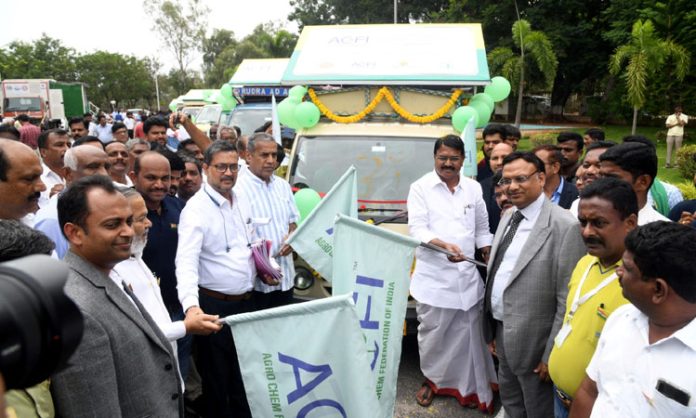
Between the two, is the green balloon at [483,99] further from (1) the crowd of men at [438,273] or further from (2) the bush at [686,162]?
(2) the bush at [686,162]

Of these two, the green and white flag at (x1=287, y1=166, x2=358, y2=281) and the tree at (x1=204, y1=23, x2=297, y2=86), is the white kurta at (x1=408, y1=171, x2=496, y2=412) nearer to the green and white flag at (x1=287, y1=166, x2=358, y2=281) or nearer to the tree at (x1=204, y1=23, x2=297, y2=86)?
the green and white flag at (x1=287, y1=166, x2=358, y2=281)

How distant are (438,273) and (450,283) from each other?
111mm

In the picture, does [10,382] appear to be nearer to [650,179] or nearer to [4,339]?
[4,339]

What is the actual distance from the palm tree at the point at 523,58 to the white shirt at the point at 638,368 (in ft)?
63.1

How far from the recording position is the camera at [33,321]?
87 cm

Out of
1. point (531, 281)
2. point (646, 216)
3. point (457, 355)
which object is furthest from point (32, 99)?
point (646, 216)

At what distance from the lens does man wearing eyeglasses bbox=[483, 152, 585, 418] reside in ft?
9.09

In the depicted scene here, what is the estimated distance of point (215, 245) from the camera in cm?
326

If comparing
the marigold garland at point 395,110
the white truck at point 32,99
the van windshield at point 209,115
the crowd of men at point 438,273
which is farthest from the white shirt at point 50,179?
the white truck at point 32,99

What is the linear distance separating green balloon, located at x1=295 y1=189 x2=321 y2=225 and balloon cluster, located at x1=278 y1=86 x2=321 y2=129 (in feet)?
2.95

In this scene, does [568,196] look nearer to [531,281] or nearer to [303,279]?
[531,281]

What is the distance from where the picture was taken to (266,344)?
7.63 ft

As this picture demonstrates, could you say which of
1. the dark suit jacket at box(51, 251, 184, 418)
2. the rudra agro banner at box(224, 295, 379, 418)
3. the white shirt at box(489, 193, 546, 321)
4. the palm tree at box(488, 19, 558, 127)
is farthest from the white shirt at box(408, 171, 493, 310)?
the palm tree at box(488, 19, 558, 127)

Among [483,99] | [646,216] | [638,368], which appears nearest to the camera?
[638,368]
